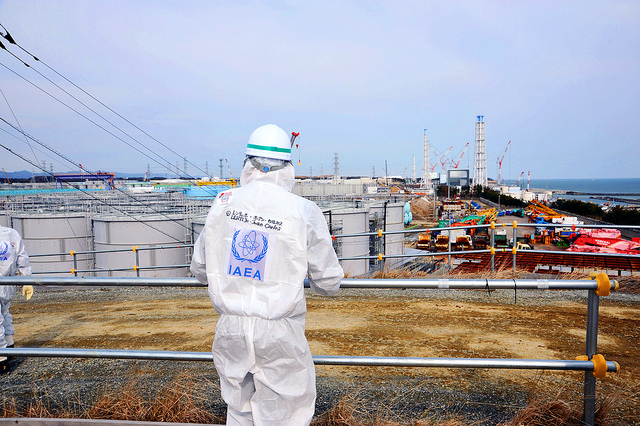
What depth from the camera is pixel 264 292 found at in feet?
6.29

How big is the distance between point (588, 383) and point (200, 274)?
2214 mm

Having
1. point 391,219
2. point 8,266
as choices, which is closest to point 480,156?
point 391,219

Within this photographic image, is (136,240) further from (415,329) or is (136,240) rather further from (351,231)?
(415,329)

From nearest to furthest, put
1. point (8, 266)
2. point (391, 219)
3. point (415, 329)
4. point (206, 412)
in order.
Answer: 1. point (206, 412)
2. point (8, 266)
3. point (415, 329)
4. point (391, 219)

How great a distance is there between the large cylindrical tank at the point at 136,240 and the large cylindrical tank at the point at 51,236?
1388 millimetres

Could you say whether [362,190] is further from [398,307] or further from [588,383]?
[588,383]

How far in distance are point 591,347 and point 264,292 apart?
181 cm

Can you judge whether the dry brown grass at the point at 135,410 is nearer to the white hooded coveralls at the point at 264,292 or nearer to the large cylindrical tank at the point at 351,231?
the white hooded coveralls at the point at 264,292

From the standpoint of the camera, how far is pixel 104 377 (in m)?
3.59

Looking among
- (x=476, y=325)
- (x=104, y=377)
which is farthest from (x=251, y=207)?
(x=476, y=325)

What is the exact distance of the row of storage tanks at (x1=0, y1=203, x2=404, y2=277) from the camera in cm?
1836

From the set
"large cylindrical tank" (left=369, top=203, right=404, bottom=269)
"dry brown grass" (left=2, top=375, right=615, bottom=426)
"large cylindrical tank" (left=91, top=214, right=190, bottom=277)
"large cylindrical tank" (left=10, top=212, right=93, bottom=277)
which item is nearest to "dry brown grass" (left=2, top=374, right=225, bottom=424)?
"dry brown grass" (left=2, top=375, right=615, bottom=426)

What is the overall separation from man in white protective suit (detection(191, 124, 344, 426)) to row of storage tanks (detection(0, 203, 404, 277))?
1611 cm

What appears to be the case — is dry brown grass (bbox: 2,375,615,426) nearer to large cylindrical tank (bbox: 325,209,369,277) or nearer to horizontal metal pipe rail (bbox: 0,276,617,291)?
horizontal metal pipe rail (bbox: 0,276,617,291)
